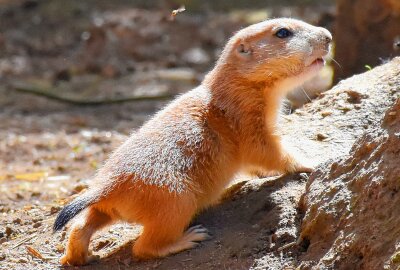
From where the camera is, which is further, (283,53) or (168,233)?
(283,53)

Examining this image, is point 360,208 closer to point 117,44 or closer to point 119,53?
point 119,53

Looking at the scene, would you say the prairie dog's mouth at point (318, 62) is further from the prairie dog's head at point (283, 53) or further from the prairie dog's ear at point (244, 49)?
the prairie dog's ear at point (244, 49)

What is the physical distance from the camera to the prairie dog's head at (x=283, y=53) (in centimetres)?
447

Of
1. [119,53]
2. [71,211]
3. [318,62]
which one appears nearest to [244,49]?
[318,62]

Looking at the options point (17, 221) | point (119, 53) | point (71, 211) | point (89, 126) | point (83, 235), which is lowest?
point (119, 53)

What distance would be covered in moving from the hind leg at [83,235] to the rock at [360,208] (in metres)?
1.09

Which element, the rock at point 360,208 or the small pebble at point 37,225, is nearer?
the rock at point 360,208

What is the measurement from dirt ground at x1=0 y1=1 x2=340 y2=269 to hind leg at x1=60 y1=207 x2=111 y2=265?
0.10 m

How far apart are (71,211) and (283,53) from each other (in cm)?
152

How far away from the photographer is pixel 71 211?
3914 millimetres

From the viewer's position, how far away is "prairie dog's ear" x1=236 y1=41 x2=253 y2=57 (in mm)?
4548

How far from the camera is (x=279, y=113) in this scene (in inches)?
181

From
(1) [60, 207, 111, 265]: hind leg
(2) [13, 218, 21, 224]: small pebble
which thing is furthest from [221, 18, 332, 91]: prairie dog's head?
(2) [13, 218, 21, 224]: small pebble

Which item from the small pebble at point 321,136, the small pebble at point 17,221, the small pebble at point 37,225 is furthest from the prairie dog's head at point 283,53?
the small pebble at point 17,221
